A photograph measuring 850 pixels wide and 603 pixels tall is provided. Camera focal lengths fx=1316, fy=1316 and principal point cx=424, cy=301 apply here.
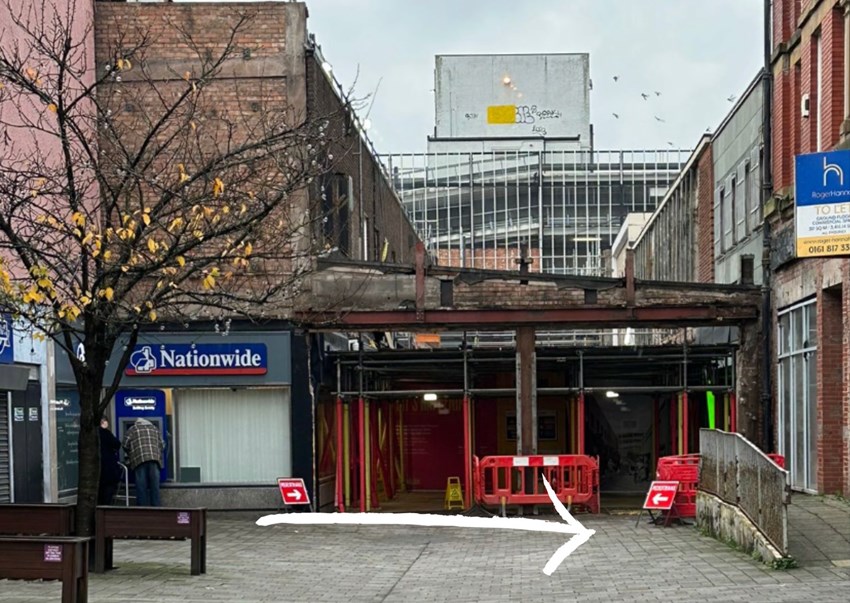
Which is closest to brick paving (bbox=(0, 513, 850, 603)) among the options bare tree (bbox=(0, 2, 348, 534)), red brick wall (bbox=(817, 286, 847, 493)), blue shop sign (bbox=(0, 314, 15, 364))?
bare tree (bbox=(0, 2, 348, 534))

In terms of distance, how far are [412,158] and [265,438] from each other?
2017 inches

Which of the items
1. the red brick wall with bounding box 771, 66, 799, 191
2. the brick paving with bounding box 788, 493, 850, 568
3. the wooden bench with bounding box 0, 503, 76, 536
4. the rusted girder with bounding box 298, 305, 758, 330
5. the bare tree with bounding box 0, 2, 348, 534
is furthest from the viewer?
the red brick wall with bounding box 771, 66, 799, 191

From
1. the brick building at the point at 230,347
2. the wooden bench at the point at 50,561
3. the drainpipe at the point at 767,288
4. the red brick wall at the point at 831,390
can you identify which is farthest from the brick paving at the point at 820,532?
the brick building at the point at 230,347

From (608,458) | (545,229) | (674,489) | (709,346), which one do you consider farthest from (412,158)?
(674,489)

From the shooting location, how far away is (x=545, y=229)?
245 ft

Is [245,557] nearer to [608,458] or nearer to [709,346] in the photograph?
[709,346]

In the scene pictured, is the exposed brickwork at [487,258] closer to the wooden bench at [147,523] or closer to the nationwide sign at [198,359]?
the nationwide sign at [198,359]

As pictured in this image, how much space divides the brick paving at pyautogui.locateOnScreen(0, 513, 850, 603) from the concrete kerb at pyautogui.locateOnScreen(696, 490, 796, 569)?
131 millimetres

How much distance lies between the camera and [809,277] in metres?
19.9

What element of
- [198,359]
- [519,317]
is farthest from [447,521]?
[198,359]

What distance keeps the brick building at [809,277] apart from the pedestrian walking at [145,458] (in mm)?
9951

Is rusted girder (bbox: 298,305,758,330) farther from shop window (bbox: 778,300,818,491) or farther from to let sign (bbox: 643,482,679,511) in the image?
to let sign (bbox: 643,482,679,511)

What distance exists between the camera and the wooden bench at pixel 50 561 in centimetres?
1063

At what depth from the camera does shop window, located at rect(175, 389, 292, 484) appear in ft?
73.0
